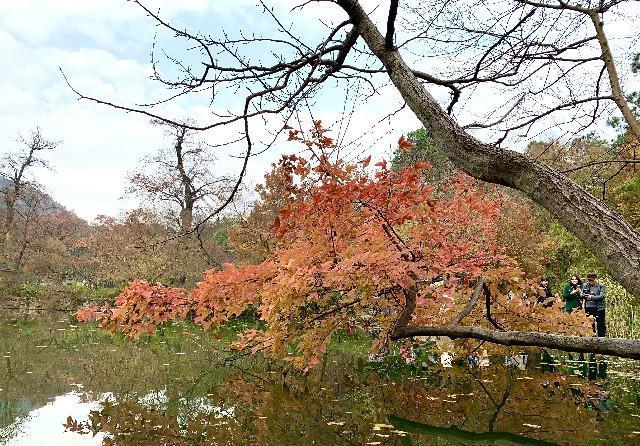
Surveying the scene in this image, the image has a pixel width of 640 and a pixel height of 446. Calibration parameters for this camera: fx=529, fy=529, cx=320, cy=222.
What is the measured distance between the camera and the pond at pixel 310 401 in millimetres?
4094

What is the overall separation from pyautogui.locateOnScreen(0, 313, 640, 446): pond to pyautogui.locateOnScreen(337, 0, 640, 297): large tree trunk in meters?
2.37

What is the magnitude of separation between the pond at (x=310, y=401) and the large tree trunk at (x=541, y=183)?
2.37m

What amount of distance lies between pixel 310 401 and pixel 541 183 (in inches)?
148

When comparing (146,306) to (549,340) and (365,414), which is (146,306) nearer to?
(365,414)

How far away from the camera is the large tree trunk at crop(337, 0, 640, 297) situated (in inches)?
79.1

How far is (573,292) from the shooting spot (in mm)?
8656

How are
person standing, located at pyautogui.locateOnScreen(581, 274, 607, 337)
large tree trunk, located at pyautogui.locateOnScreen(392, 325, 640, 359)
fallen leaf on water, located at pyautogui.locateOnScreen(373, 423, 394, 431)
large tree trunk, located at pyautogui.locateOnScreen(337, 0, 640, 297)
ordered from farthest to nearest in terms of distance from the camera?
person standing, located at pyautogui.locateOnScreen(581, 274, 607, 337) → fallen leaf on water, located at pyautogui.locateOnScreen(373, 423, 394, 431) → large tree trunk, located at pyautogui.locateOnScreen(392, 325, 640, 359) → large tree trunk, located at pyautogui.locateOnScreen(337, 0, 640, 297)

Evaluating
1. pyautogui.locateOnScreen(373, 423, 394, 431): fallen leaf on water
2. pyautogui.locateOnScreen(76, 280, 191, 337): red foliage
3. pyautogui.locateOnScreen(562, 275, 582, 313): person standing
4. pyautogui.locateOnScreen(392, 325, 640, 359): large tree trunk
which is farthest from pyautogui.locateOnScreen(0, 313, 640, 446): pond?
pyautogui.locateOnScreen(392, 325, 640, 359): large tree trunk

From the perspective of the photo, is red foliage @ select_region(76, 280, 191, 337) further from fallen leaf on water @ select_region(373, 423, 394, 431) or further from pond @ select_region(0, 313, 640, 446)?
fallen leaf on water @ select_region(373, 423, 394, 431)

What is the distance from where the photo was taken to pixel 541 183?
2.22 meters

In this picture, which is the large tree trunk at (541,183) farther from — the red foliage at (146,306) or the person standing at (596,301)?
the person standing at (596,301)

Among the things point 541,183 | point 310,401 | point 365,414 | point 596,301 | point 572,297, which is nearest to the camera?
point 541,183

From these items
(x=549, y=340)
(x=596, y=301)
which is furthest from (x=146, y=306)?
(x=596, y=301)

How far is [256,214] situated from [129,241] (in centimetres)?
477
